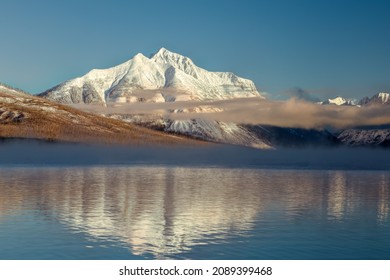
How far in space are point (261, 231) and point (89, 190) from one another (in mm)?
33704

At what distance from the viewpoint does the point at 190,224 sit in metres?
45.5

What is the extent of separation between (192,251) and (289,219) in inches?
627

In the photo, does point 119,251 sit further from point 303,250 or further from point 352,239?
point 352,239

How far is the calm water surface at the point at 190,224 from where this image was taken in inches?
1417

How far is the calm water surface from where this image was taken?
3600 centimetres

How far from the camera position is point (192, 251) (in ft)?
117

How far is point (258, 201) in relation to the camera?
61719 mm

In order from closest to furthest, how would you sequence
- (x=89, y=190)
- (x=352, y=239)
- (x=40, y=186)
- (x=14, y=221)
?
(x=352, y=239) → (x=14, y=221) → (x=89, y=190) → (x=40, y=186)
